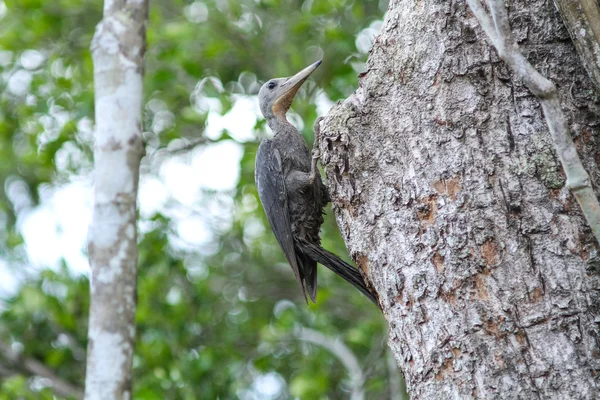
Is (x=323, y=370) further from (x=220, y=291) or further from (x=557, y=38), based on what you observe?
(x=557, y=38)

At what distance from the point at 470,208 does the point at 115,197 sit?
1.28 metres

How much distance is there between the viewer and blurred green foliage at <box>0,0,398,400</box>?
4.82 metres

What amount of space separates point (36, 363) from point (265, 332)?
2.12m

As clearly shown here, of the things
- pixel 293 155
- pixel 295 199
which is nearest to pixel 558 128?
pixel 295 199

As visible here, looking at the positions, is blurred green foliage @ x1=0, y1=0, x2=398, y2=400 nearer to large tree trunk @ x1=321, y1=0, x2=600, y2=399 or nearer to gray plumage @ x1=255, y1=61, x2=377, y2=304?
gray plumage @ x1=255, y1=61, x2=377, y2=304

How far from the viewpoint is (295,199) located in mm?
3625

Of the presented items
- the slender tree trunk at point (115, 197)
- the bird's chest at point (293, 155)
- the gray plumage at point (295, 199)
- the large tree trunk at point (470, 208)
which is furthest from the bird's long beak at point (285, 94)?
the large tree trunk at point (470, 208)

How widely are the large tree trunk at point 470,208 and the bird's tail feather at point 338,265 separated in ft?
2.26


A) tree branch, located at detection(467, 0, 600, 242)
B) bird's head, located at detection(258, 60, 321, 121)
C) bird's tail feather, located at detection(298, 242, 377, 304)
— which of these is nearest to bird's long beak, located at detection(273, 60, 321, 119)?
bird's head, located at detection(258, 60, 321, 121)

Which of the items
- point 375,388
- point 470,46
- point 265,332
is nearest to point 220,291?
point 265,332

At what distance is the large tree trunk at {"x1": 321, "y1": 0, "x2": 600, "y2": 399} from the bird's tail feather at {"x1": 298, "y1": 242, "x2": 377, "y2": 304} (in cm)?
69

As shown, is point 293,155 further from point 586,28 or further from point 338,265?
point 586,28

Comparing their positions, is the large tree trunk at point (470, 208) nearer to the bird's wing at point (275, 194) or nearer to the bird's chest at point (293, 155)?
→ the bird's wing at point (275, 194)

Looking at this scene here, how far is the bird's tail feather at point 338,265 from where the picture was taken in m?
3.04
